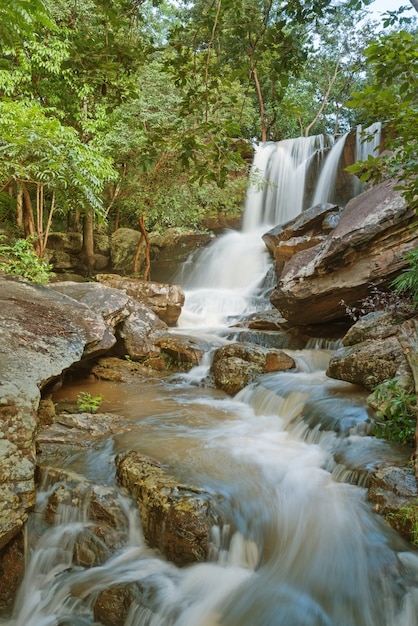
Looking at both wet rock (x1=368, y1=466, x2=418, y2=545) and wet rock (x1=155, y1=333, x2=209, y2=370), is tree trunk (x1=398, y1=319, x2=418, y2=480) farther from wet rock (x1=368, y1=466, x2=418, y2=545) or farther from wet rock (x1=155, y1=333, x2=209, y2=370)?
wet rock (x1=155, y1=333, x2=209, y2=370)

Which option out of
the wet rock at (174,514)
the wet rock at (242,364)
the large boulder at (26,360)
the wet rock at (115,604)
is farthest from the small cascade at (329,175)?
the wet rock at (115,604)

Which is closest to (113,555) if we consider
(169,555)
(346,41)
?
(169,555)

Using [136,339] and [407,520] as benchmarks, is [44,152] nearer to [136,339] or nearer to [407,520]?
[136,339]

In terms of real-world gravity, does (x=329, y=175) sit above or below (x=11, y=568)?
above

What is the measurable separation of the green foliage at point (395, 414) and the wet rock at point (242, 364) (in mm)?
2848

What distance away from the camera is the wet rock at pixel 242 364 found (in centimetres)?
696

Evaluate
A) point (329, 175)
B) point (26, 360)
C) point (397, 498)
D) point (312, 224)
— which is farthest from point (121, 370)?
point (329, 175)

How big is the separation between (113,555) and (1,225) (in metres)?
12.1

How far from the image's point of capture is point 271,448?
4.72m

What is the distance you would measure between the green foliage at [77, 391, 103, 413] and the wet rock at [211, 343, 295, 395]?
7.02ft

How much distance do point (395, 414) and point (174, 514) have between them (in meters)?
2.44

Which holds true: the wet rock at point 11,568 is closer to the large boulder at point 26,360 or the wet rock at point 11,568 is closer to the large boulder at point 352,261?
the large boulder at point 26,360

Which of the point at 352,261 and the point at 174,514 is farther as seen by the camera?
the point at 352,261

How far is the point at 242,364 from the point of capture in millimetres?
7223
